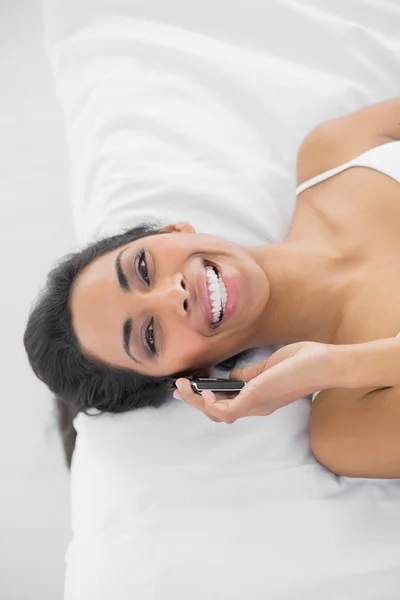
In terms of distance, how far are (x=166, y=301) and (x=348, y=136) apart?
0.88m

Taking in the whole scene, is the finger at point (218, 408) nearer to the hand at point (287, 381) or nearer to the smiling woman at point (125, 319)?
the hand at point (287, 381)

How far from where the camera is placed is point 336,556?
5.11 feet

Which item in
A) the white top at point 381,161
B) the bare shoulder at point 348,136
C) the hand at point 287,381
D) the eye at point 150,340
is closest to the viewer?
the hand at point 287,381

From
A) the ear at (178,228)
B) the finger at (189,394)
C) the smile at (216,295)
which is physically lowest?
the finger at (189,394)

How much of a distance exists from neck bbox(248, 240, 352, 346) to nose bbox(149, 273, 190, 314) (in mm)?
314

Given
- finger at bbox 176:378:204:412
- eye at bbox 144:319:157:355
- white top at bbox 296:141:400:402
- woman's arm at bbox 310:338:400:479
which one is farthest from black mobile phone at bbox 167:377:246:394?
white top at bbox 296:141:400:402

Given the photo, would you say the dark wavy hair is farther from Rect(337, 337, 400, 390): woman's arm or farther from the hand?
Rect(337, 337, 400, 390): woman's arm

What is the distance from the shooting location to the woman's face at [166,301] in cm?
160

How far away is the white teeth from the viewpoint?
5.27ft

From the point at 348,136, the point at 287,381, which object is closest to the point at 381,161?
the point at 348,136

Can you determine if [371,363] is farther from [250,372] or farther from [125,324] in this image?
A: [125,324]

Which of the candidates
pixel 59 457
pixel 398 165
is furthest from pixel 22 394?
pixel 398 165

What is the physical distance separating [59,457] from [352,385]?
1.06 metres

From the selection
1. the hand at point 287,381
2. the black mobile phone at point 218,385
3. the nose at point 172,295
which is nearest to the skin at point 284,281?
the nose at point 172,295
